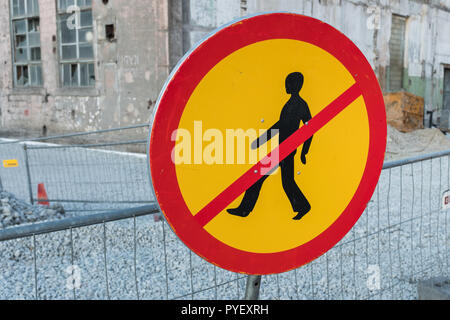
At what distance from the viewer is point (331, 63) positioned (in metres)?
1.40

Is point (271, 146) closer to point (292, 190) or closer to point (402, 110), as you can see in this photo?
point (292, 190)

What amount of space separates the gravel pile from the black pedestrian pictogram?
195 inches

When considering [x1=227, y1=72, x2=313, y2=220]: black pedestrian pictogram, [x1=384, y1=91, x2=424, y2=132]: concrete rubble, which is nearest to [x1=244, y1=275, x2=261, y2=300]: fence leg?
[x1=227, y1=72, x2=313, y2=220]: black pedestrian pictogram

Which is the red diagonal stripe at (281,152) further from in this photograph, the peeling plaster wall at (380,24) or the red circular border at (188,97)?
the peeling plaster wall at (380,24)

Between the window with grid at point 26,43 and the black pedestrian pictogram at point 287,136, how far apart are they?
44.0 feet

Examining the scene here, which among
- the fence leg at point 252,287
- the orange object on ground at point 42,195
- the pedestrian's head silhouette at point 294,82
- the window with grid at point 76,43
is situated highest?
the window with grid at point 76,43

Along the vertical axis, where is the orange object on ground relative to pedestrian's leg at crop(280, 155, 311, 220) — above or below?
below

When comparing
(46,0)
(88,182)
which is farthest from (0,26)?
(88,182)

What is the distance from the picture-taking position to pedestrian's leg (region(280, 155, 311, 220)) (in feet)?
4.33

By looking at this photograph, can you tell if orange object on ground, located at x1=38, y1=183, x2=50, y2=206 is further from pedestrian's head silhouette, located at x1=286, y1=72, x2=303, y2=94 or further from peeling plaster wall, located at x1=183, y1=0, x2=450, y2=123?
pedestrian's head silhouette, located at x1=286, y1=72, x2=303, y2=94

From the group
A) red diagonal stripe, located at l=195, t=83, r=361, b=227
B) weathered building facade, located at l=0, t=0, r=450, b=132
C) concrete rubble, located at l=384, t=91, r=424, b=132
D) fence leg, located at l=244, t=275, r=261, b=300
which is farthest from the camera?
concrete rubble, located at l=384, t=91, r=424, b=132

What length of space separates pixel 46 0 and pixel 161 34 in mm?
4409

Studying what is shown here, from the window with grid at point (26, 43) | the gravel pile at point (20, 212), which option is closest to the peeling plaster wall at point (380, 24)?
the window with grid at point (26, 43)

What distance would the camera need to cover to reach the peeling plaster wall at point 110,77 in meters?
10.5
